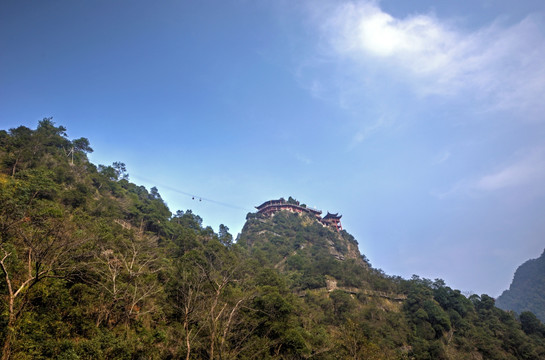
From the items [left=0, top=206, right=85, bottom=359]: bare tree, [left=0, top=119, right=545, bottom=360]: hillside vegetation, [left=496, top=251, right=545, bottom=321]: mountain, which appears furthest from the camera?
[left=496, top=251, right=545, bottom=321]: mountain

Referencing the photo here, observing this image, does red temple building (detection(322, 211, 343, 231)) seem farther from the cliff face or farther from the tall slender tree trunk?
the tall slender tree trunk

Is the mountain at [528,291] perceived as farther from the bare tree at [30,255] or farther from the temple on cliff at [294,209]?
the bare tree at [30,255]

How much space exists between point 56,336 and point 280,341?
11.8m

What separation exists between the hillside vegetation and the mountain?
209ft

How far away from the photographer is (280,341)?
17188 millimetres

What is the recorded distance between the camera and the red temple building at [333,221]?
254 feet

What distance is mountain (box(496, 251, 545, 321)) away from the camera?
79938 mm

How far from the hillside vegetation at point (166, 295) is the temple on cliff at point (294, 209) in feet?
64.9

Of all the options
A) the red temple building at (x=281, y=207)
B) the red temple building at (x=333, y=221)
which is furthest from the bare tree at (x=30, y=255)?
the red temple building at (x=333, y=221)

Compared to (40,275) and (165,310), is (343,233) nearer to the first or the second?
(165,310)

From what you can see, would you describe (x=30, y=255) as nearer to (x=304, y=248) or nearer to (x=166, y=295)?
(x=166, y=295)

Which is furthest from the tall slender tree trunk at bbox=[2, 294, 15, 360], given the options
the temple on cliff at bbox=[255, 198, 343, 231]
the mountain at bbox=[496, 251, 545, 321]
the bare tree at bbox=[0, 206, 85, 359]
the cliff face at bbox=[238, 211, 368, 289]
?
the mountain at bbox=[496, 251, 545, 321]

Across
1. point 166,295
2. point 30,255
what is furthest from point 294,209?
point 30,255

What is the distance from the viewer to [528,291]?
291ft
